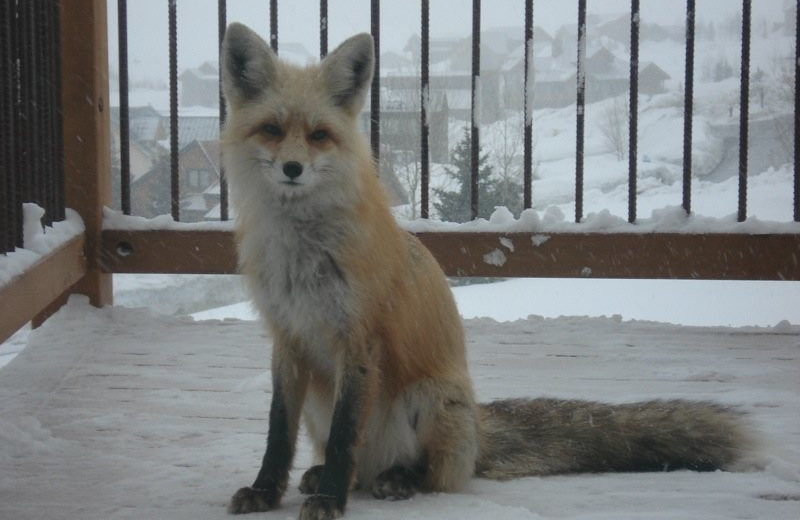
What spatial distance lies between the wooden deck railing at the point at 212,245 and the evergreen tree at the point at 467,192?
47cm

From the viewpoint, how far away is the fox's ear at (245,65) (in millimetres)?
2486

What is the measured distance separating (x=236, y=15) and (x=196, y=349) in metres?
1.92

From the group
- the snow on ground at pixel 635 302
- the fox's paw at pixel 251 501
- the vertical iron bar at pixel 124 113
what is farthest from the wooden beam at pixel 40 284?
the fox's paw at pixel 251 501

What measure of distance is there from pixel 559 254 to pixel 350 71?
2.30 m

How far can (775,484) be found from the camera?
2.51 metres

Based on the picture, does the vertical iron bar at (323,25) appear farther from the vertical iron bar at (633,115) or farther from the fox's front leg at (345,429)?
the fox's front leg at (345,429)

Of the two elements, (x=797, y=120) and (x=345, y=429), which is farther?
(x=797, y=120)

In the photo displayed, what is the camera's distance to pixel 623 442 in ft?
8.73

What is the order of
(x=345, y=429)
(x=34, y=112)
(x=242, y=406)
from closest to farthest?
1. (x=345, y=429)
2. (x=242, y=406)
3. (x=34, y=112)

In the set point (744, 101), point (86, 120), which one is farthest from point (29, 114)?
point (744, 101)

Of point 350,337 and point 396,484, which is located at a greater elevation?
point 350,337

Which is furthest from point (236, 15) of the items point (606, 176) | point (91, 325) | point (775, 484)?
point (775, 484)

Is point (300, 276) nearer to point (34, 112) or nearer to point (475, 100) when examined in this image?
point (34, 112)

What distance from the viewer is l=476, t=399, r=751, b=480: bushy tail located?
2635mm
